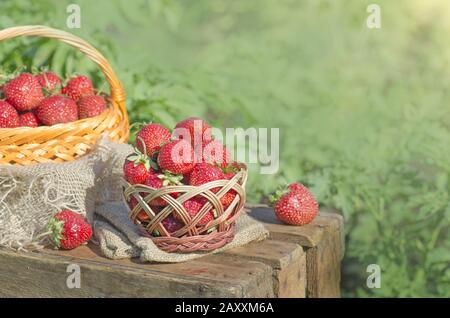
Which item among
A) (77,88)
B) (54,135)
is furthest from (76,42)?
(54,135)

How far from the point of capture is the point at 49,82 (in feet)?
8.05

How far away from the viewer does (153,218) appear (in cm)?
189

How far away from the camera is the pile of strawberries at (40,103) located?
2273 millimetres

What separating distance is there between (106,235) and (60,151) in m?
A: 0.38

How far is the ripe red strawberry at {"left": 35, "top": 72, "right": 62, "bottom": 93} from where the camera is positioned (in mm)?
2438

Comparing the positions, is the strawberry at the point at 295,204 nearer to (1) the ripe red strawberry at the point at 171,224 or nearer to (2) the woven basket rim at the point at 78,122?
(1) the ripe red strawberry at the point at 171,224

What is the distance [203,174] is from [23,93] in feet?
2.59

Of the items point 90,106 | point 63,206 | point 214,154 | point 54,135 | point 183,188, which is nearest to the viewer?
point 183,188

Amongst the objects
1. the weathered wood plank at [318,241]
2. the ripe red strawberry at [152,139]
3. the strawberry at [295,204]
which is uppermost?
the ripe red strawberry at [152,139]

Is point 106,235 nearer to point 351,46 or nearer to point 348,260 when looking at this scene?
point 348,260

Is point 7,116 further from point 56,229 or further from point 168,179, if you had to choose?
point 168,179

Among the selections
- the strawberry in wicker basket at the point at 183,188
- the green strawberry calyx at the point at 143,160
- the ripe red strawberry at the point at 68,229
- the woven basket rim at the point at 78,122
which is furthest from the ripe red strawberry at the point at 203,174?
the woven basket rim at the point at 78,122

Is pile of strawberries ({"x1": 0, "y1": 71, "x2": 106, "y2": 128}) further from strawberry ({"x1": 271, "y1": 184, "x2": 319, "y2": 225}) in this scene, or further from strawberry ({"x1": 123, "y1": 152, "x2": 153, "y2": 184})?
strawberry ({"x1": 271, "y1": 184, "x2": 319, "y2": 225})
